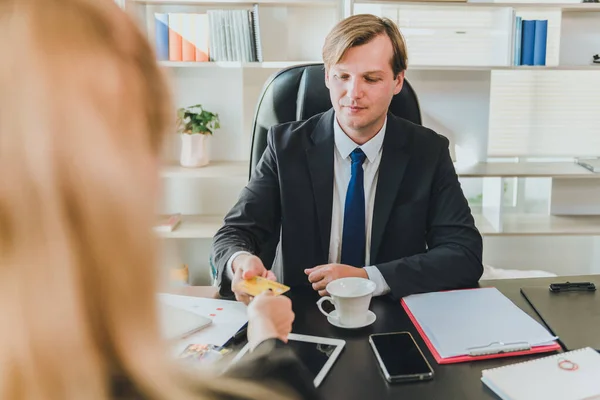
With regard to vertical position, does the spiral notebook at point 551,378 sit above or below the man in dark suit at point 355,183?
below

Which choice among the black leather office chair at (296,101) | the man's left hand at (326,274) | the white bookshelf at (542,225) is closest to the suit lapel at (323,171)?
the black leather office chair at (296,101)

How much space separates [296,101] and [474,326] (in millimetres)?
982

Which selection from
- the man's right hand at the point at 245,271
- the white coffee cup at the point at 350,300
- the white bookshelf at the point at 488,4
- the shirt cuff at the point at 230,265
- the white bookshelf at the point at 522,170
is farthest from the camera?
the white bookshelf at the point at 522,170

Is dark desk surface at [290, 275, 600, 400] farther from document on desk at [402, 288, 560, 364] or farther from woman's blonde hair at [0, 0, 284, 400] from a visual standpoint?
woman's blonde hair at [0, 0, 284, 400]

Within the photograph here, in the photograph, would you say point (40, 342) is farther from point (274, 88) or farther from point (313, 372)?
point (274, 88)

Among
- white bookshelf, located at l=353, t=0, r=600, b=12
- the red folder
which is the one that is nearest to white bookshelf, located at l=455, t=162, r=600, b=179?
white bookshelf, located at l=353, t=0, r=600, b=12

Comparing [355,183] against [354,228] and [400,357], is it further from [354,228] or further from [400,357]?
[400,357]

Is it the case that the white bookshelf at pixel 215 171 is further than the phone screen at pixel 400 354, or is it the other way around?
the white bookshelf at pixel 215 171

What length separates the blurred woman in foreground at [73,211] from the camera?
0.47m

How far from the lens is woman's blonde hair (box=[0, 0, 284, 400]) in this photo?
0.47 meters

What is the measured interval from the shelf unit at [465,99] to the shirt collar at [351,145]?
1211 mm

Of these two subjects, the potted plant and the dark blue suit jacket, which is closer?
the dark blue suit jacket

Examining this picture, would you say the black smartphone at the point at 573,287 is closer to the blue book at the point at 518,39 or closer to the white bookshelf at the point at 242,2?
the blue book at the point at 518,39

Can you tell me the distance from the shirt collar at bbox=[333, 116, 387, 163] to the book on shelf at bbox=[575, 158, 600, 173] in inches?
71.1
